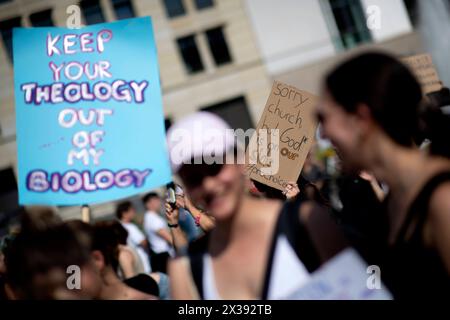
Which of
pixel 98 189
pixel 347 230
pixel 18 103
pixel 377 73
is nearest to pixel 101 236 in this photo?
pixel 98 189

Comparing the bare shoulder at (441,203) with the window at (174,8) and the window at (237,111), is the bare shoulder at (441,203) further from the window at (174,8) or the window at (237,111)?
the window at (174,8)

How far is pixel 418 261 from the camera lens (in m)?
1.11

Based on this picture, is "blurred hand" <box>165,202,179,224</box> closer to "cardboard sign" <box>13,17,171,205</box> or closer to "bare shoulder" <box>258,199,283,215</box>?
"cardboard sign" <box>13,17,171,205</box>

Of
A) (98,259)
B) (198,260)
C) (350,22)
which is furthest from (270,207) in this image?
(350,22)

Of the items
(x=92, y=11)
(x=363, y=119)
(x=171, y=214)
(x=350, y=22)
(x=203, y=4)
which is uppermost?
(x=92, y=11)

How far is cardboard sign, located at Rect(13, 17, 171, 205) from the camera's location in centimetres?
241

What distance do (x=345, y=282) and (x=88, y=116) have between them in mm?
1697

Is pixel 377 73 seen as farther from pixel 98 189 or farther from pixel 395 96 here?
pixel 98 189

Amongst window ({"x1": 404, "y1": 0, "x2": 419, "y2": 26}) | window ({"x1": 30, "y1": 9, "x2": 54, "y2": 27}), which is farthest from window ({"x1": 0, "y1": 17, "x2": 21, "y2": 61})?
Result: window ({"x1": 404, "y1": 0, "x2": 419, "y2": 26})

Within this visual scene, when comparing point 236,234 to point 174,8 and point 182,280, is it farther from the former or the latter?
point 174,8

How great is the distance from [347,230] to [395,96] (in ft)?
1.21

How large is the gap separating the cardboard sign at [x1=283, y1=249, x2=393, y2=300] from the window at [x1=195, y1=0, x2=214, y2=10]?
54.4 ft

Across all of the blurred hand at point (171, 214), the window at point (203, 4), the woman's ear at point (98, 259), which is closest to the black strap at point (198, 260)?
the woman's ear at point (98, 259)
